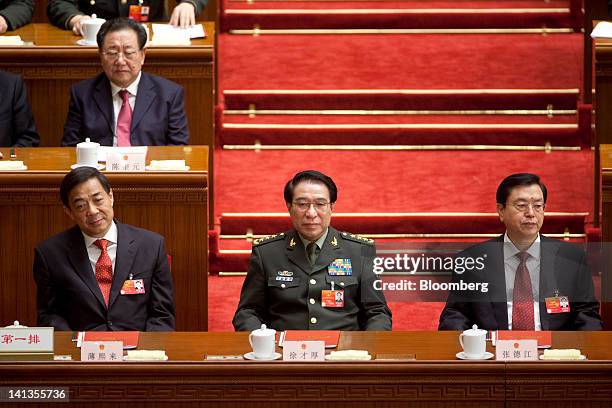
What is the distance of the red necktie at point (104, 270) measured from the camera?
382 cm

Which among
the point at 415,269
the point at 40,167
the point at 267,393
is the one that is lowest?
the point at 267,393

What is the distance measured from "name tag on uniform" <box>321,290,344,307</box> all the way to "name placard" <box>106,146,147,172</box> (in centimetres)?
78

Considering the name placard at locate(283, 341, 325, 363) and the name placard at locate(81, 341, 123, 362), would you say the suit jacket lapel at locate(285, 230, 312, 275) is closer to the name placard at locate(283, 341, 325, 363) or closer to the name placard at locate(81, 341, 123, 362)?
the name placard at locate(283, 341, 325, 363)

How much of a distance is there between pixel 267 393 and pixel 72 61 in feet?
7.35

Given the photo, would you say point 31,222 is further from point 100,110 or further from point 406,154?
point 406,154

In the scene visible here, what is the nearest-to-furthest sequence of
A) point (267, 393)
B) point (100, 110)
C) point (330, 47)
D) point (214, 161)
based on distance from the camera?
point (267, 393), point (100, 110), point (214, 161), point (330, 47)

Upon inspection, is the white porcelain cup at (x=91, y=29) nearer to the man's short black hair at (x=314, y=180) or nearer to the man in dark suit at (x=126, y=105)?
the man in dark suit at (x=126, y=105)

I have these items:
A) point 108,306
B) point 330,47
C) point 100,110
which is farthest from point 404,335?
point 330,47

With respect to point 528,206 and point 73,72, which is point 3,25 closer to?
point 73,72

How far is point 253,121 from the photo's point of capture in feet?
17.9

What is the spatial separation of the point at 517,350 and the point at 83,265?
1.34 meters

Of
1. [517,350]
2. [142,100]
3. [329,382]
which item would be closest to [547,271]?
[517,350]

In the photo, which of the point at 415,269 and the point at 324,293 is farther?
the point at 324,293

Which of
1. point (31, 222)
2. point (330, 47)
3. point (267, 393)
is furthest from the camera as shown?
point (330, 47)
